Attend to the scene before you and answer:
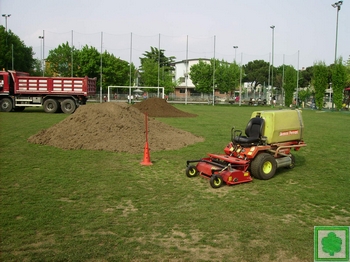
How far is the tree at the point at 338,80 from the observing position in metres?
41.8

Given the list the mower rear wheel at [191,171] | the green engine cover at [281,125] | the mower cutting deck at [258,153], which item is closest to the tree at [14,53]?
the mower rear wheel at [191,171]

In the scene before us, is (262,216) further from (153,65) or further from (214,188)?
(153,65)

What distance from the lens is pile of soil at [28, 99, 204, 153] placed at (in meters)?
12.5

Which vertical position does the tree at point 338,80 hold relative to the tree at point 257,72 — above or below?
below

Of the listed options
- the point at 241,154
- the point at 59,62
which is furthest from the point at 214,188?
the point at 59,62

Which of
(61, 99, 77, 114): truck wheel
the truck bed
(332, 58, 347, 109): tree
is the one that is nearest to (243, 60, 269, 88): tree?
(332, 58, 347, 109): tree

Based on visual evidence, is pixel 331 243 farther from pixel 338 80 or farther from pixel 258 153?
pixel 338 80

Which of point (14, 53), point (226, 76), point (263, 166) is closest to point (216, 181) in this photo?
point (263, 166)

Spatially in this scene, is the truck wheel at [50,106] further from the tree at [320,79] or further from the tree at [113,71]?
the tree at [320,79]

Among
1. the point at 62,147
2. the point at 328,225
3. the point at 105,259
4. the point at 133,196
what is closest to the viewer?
the point at 105,259

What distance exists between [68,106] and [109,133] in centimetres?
1723

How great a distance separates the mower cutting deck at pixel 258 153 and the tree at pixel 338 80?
36.9m

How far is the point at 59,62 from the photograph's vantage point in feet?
196

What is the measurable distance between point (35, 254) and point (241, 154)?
17.6 feet
